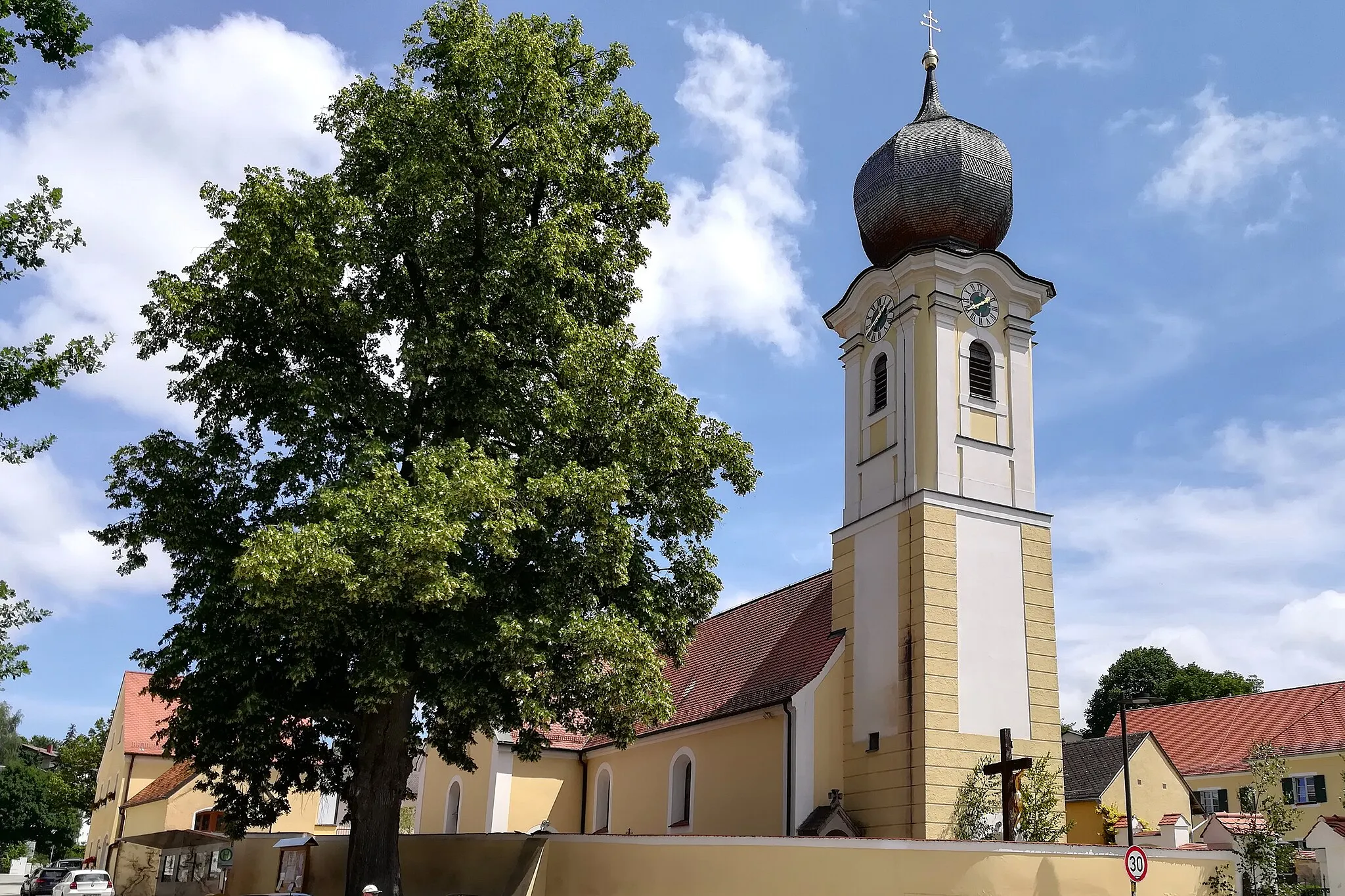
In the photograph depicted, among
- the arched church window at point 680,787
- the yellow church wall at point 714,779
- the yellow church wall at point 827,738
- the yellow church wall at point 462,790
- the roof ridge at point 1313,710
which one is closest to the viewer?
the yellow church wall at point 827,738

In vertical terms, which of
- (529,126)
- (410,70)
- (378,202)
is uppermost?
(410,70)

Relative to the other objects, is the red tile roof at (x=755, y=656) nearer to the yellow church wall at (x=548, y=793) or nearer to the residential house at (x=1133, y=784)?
the yellow church wall at (x=548, y=793)

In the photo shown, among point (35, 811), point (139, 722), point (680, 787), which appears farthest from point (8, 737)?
point (680, 787)

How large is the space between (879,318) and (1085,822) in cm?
1677

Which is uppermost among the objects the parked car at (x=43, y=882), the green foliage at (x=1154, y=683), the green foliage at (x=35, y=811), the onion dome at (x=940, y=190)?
the onion dome at (x=940, y=190)

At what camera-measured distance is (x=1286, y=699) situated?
1775 inches

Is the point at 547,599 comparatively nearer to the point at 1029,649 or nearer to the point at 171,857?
the point at 1029,649

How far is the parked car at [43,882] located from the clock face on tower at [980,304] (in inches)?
1284

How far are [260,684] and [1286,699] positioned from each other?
40810mm

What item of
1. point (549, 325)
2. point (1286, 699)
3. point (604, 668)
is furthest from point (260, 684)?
point (1286, 699)

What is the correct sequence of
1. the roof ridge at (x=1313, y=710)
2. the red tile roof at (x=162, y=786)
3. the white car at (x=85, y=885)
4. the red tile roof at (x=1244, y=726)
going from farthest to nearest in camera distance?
the roof ridge at (x=1313, y=710), the red tile roof at (x=1244, y=726), the red tile roof at (x=162, y=786), the white car at (x=85, y=885)

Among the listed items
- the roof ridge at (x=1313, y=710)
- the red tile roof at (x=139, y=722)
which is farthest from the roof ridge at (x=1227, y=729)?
the red tile roof at (x=139, y=722)

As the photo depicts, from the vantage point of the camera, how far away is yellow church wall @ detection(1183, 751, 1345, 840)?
1540 inches

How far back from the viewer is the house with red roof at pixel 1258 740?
132ft
